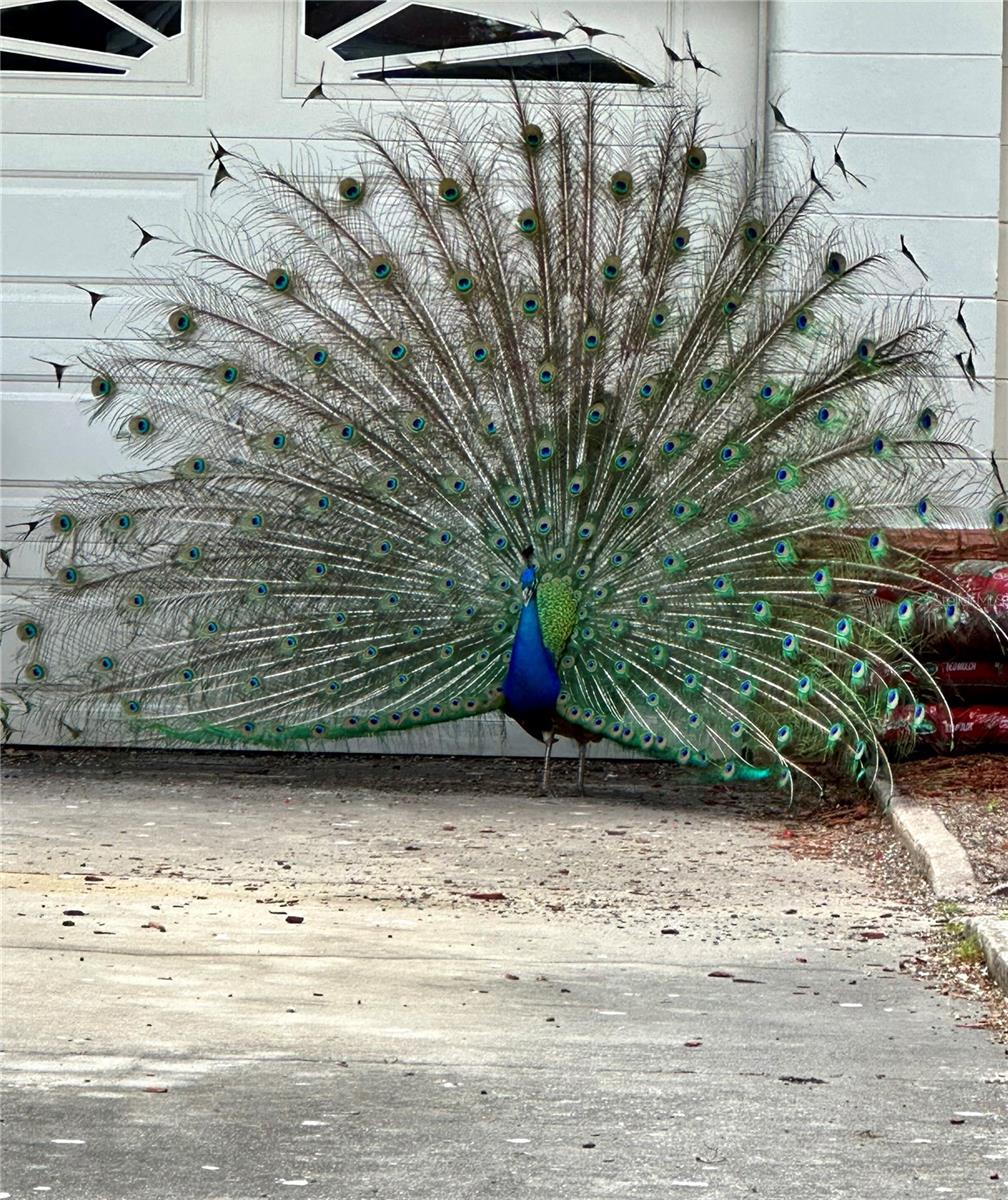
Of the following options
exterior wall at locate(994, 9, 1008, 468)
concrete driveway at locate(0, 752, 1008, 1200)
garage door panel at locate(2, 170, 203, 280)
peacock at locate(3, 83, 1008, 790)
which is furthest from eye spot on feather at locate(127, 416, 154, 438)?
exterior wall at locate(994, 9, 1008, 468)

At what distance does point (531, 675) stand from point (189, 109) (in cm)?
353

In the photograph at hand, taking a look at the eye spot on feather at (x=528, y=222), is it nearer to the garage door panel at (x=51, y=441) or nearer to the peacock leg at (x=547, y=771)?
the peacock leg at (x=547, y=771)

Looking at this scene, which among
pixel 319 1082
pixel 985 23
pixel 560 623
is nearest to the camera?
pixel 319 1082

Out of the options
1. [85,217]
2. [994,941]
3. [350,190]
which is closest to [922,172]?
[350,190]

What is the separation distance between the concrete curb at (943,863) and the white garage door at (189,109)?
8.19ft

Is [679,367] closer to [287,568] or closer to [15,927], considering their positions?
[287,568]

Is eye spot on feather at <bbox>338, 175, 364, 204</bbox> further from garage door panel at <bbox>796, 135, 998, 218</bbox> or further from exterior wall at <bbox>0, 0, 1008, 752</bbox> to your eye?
garage door panel at <bbox>796, 135, 998, 218</bbox>

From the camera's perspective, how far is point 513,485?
8.17 m

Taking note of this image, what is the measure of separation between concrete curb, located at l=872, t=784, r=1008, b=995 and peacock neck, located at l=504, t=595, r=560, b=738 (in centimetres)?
137

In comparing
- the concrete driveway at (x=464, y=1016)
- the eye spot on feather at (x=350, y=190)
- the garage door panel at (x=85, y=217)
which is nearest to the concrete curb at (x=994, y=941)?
the concrete driveway at (x=464, y=1016)

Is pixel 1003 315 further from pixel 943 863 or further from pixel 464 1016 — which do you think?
pixel 464 1016

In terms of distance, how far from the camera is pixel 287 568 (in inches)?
319

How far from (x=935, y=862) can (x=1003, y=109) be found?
4.58m

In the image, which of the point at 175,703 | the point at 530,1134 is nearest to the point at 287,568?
the point at 175,703
